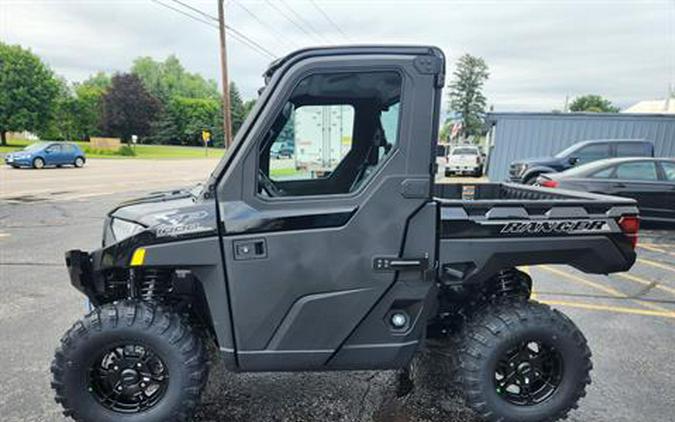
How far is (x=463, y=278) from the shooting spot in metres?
2.58

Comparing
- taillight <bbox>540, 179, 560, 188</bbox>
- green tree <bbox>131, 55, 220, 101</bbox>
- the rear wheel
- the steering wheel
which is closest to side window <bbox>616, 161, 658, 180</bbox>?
taillight <bbox>540, 179, 560, 188</bbox>

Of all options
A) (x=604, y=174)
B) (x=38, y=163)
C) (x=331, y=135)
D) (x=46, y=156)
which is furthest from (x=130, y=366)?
(x=46, y=156)

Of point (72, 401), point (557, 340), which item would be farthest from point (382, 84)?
point (72, 401)

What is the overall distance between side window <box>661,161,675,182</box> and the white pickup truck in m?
13.9

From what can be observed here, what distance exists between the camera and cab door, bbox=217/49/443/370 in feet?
7.67

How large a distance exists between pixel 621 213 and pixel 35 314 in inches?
207

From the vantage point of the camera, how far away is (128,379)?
253 cm

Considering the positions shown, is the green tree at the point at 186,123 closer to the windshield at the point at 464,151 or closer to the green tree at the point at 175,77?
the green tree at the point at 175,77

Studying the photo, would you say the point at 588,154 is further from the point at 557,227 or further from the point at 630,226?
the point at 557,227

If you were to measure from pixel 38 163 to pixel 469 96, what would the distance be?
6567 cm

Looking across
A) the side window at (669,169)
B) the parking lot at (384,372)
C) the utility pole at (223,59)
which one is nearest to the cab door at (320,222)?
the parking lot at (384,372)

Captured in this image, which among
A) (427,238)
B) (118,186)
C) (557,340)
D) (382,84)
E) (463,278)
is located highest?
(382,84)

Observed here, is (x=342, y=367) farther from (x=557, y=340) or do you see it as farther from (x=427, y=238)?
(x=557, y=340)

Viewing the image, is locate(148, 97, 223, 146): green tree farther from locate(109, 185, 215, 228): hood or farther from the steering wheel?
the steering wheel
